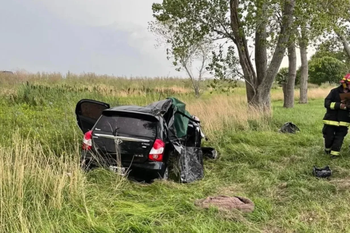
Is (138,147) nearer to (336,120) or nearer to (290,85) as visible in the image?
(336,120)

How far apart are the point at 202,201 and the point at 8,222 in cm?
241

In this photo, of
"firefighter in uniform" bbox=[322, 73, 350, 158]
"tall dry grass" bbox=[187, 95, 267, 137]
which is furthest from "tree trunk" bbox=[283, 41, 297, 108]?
"firefighter in uniform" bbox=[322, 73, 350, 158]

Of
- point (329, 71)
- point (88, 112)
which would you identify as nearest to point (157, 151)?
point (88, 112)

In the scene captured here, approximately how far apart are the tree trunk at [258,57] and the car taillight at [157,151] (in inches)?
288

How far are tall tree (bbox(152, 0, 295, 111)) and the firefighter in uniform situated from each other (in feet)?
14.7

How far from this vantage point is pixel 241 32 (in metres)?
11.5

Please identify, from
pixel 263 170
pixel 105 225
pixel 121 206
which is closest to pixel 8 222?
pixel 105 225

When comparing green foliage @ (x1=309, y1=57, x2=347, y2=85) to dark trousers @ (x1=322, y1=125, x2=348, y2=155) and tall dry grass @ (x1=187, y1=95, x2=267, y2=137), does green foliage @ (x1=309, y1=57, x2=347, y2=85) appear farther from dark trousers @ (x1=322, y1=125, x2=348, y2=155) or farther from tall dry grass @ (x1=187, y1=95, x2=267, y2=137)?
dark trousers @ (x1=322, y1=125, x2=348, y2=155)

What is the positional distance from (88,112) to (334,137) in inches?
213

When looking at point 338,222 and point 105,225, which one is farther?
point 338,222

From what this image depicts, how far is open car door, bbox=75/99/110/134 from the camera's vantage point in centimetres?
697

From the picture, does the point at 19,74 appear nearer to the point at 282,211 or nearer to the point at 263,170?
the point at 263,170

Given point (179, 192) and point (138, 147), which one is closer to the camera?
point (179, 192)

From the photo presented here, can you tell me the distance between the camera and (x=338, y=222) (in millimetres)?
4090
